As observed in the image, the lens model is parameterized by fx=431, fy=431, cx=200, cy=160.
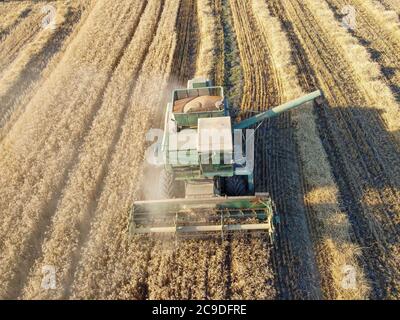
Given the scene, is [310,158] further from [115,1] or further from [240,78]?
[115,1]

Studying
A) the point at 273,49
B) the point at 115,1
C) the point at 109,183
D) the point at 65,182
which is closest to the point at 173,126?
the point at 109,183

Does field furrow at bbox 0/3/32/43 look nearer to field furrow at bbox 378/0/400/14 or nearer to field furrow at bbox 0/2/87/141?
field furrow at bbox 0/2/87/141

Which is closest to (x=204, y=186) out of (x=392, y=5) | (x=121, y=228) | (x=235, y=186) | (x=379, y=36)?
(x=235, y=186)

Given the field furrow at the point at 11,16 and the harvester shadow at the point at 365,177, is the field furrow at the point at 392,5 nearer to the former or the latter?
the harvester shadow at the point at 365,177

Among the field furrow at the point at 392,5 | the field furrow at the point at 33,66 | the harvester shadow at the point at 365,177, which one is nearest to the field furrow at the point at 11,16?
the field furrow at the point at 33,66

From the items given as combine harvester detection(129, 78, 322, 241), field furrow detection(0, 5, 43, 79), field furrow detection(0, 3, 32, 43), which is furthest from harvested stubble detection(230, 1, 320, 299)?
field furrow detection(0, 3, 32, 43)

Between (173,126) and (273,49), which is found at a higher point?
(173,126)
